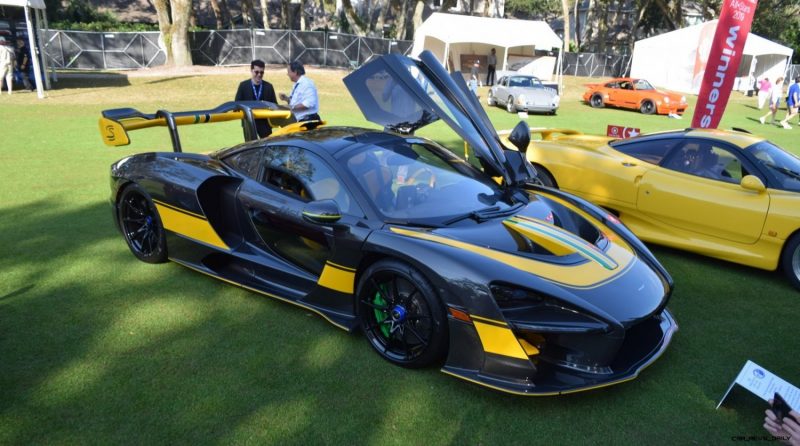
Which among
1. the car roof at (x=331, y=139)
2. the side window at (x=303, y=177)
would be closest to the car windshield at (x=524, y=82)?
the car roof at (x=331, y=139)

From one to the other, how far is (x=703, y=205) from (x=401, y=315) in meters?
3.35

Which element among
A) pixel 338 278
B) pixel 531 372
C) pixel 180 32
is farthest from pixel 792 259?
pixel 180 32

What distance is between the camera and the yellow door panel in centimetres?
489

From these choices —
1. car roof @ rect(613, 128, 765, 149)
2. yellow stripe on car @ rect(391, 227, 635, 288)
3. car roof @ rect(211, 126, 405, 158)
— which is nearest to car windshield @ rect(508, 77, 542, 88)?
car roof @ rect(613, 128, 765, 149)

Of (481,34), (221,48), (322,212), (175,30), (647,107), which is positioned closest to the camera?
(322,212)

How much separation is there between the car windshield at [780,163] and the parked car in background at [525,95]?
14107 mm

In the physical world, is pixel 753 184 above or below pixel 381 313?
above

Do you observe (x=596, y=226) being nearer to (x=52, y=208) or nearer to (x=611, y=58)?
(x=52, y=208)

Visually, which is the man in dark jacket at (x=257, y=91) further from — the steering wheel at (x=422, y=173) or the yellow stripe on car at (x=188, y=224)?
the steering wheel at (x=422, y=173)

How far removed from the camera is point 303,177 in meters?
3.93

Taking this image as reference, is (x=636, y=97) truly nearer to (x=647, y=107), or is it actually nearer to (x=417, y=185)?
(x=647, y=107)

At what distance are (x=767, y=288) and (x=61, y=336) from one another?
5.43 meters

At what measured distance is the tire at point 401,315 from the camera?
3143 millimetres

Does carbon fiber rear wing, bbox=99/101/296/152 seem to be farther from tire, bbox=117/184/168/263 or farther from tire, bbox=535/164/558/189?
tire, bbox=535/164/558/189
